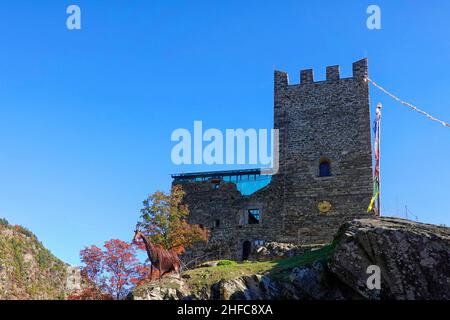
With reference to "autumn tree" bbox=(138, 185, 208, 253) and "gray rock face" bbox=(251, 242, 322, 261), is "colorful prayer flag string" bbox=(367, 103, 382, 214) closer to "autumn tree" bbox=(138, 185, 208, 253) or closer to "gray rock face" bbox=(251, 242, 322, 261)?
"gray rock face" bbox=(251, 242, 322, 261)

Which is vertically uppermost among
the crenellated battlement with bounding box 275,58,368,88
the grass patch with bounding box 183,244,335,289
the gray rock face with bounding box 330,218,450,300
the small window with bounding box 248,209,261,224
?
the crenellated battlement with bounding box 275,58,368,88

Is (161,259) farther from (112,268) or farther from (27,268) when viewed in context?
(27,268)

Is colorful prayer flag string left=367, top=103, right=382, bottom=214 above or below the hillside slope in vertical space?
above

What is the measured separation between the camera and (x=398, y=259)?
15.1 metres

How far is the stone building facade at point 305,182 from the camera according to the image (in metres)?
29.4

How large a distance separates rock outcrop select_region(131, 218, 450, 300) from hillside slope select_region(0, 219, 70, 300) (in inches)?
642

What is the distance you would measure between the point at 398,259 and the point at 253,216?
17202mm

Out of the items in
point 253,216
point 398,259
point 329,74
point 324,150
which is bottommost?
point 398,259

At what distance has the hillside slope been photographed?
3053 centimetres

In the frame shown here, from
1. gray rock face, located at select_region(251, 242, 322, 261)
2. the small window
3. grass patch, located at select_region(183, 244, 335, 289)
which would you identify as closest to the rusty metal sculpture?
grass patch, located at select_region(183, 244, 335, 289)

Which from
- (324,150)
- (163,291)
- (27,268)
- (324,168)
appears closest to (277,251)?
(324,168)

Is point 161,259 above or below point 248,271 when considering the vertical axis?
above
